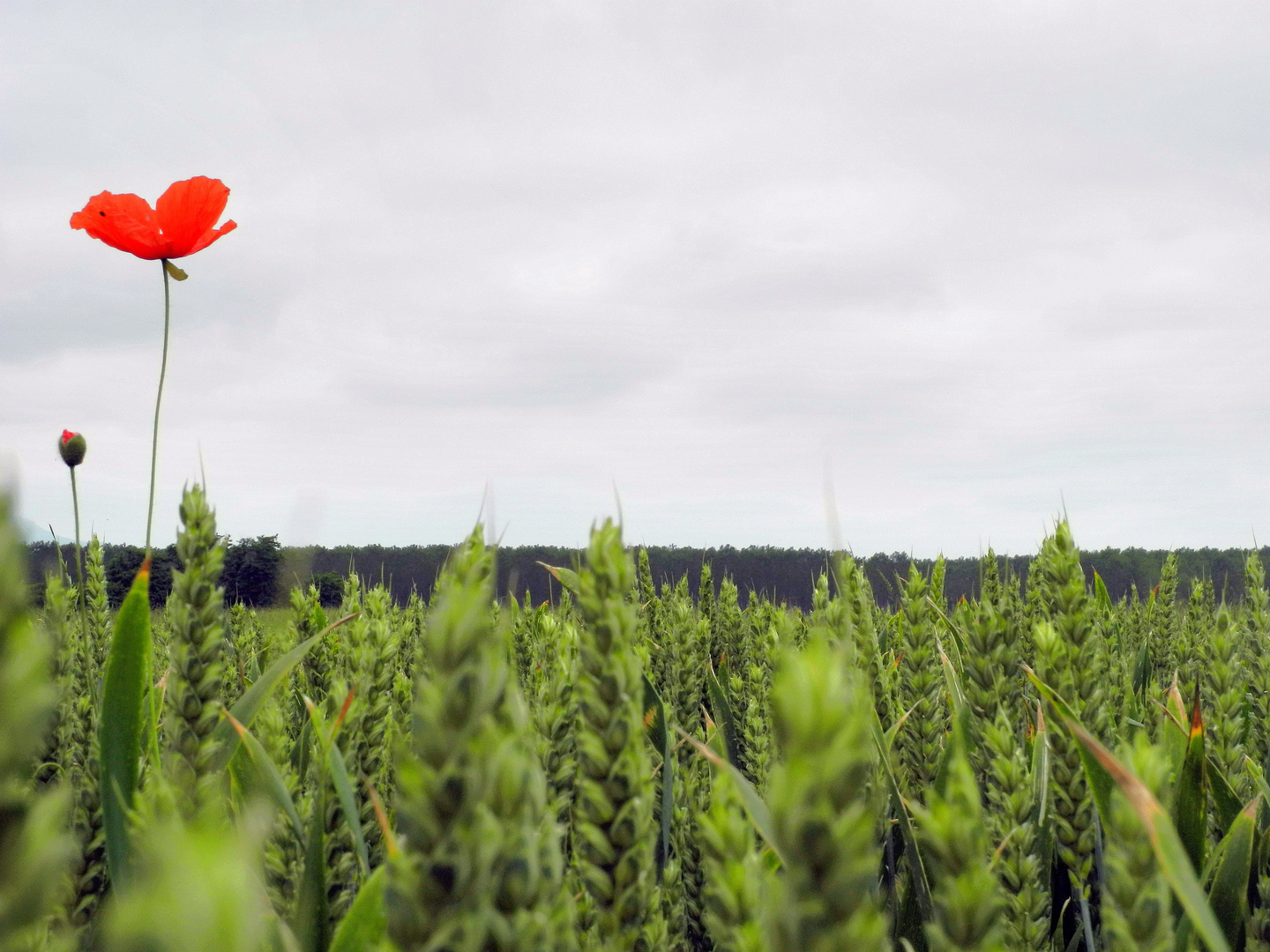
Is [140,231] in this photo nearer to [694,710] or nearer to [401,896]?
[694,710]

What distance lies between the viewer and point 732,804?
39.4 inches

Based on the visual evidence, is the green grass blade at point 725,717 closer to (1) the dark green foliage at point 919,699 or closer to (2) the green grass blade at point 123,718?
(1) the dark green foliage at point 919,699

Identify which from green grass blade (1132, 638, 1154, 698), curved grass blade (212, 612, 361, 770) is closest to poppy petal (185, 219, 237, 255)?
curved grass blade (212, 612, 361, 770)

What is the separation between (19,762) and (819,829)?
510mm

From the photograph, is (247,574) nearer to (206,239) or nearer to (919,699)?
(206,239)

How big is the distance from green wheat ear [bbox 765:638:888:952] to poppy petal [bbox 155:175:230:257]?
299cm

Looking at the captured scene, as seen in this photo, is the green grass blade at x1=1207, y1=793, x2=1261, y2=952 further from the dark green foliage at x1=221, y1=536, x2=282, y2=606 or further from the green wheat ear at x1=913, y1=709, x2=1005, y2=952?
the dark green foliage at x1=221, y1=536, x2=282, y2=606

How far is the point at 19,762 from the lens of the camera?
1.68 feet

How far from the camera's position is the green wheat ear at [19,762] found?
0.49 metres

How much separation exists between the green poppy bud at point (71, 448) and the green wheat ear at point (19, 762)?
94.4 inches

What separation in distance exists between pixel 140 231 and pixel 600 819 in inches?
112

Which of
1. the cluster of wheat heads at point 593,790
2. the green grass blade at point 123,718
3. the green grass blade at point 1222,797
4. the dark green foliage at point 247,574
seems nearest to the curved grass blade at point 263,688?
the cluster of wheat heads at point 593,790

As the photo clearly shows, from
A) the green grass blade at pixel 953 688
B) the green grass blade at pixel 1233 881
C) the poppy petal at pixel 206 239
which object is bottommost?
the green grass blade at pixel 1233 881

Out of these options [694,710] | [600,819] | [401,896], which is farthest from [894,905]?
[401,896]
